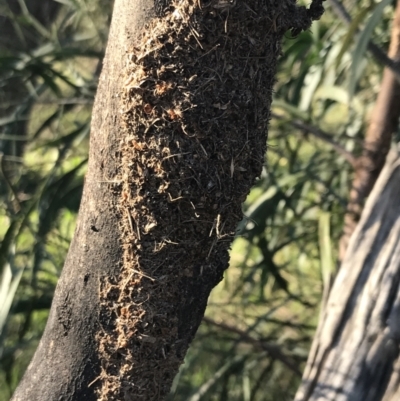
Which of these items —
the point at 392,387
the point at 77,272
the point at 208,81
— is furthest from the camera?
the point at 392,387

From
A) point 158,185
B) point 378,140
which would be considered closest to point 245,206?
point 378,140

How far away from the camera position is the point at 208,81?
1.51 ft

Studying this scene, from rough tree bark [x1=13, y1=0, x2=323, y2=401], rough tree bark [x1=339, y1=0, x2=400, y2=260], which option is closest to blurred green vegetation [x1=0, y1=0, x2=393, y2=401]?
rough tree bark [x1=339, y1=0, x2=400, y2=260]

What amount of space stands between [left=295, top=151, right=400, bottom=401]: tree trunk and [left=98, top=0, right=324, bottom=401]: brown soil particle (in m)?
0.38

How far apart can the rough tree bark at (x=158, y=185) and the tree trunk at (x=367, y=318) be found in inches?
14.4

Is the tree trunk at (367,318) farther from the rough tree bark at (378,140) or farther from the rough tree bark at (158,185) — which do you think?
the rough tree bark at (158,185)

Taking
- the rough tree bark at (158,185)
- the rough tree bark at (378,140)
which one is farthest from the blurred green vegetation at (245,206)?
the rough tree bark at (158,185)

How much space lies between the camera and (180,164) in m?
0.48

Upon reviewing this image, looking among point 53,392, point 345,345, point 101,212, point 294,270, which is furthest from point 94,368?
point 294,270

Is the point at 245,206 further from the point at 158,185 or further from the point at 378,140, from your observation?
the point at 158,185

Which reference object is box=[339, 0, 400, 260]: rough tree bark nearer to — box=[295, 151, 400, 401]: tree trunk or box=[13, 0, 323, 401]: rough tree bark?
box=[295, 151, 400, 401]: tree trunk

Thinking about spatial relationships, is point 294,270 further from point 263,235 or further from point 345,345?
point 345,345

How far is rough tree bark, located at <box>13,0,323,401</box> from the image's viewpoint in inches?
18.1

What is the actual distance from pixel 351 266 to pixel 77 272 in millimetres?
479
